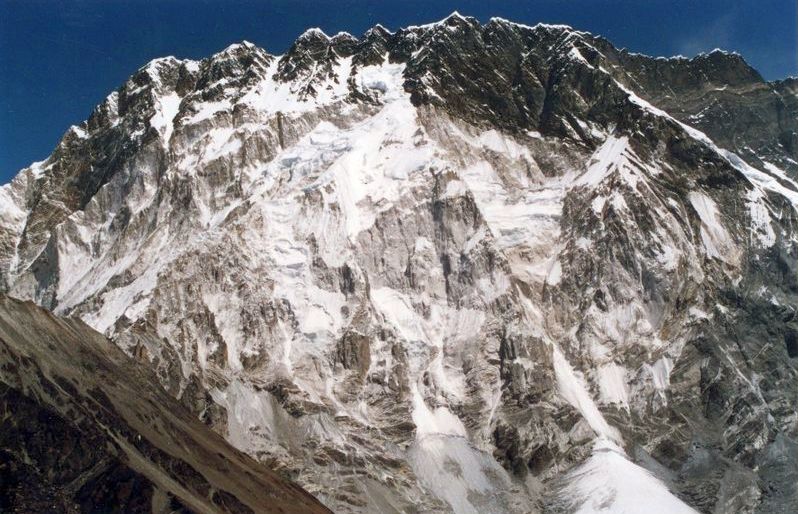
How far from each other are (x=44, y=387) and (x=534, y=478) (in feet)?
288

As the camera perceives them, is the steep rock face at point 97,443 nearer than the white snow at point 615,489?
Yes

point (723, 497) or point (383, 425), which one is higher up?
point (383, 425)

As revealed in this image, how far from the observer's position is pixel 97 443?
13162 centimetres

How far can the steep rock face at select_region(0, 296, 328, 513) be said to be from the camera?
122 meters

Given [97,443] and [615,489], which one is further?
[615,489]

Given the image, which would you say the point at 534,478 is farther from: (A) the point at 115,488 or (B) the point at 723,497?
(A) the point at 115,488

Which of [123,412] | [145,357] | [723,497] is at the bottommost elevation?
[723,497]

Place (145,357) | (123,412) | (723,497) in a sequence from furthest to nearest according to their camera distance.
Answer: (145,357), (723,497), (123,412)

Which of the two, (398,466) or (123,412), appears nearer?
(123,412)

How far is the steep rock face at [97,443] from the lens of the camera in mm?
122500

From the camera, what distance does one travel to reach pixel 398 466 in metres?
189

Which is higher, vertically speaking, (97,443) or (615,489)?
(97,443)

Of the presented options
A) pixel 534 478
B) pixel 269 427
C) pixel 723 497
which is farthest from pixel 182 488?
pixel 723 497

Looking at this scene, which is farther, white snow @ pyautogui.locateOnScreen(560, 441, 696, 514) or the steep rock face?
white snow @ pyautogui.locateOnScreen(560, 441, 696, 514)
